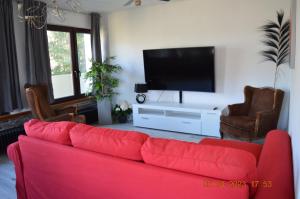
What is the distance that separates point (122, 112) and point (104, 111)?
387 mm

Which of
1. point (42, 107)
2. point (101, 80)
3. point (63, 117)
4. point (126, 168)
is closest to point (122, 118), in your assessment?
point (101, 80)

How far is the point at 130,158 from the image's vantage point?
1.67m

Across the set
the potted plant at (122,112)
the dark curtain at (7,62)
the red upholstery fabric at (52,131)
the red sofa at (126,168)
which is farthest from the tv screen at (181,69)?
the red upholstery fabric at (52,131)

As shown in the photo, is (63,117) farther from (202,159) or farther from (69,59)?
(202,159)

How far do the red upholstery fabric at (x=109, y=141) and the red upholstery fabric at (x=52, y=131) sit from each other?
0.23 ft

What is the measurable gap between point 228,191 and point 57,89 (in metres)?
4.72

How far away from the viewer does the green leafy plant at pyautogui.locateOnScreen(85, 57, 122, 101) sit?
5.37m

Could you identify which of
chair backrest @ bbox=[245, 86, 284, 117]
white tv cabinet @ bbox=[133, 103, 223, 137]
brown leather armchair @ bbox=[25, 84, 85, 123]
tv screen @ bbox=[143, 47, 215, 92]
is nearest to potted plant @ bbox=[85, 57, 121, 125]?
white tv cabinet @ bbox=[133, 103, 223, 137]

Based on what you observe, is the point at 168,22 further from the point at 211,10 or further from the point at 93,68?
the point at 93,68

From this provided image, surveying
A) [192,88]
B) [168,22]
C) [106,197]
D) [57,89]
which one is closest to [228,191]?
[106,197]

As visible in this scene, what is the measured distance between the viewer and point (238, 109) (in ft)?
14.1

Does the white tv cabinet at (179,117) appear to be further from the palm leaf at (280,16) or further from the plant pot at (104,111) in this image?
the palm leaf at (280,16)

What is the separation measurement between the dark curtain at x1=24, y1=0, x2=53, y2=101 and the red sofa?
2.57 meters

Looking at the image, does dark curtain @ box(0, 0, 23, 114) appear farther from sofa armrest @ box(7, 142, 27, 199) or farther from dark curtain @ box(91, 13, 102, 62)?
sofa armrest @ box(7, 142, 27, 199)
